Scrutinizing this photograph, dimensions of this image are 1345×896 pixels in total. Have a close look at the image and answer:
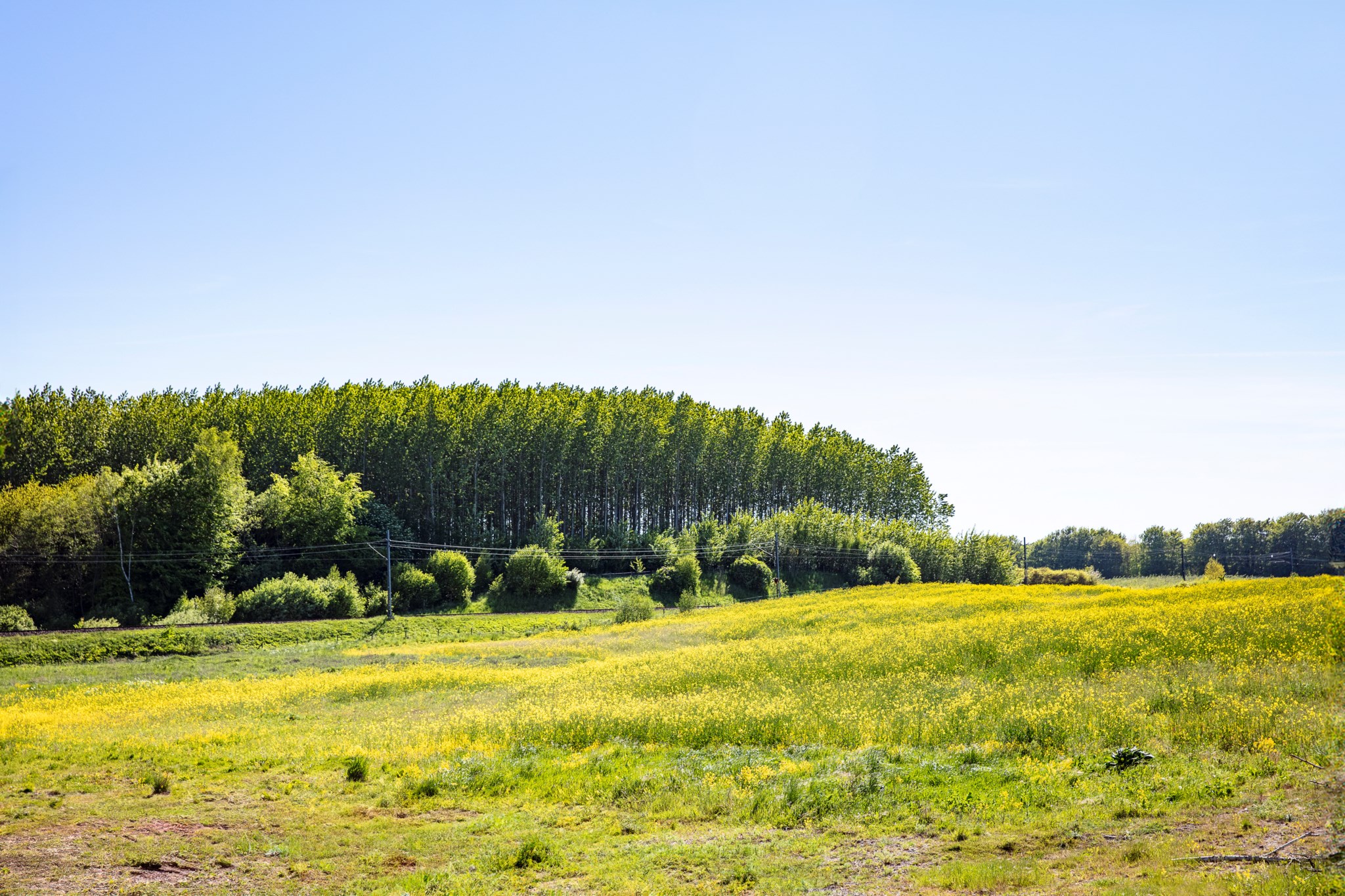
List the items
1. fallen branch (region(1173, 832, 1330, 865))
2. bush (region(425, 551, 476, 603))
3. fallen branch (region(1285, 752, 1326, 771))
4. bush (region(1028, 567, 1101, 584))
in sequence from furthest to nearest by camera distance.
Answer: bush (region(1028, 567, 1101, 584)) < bush (region(425, 551, 476, 603)) < fallen branch (region(1285, 752, 1326, 771)) < fallen branch (region(1173, 832, 1330, 865))

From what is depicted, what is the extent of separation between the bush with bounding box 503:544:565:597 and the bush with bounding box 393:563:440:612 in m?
9.15

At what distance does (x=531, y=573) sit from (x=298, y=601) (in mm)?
23677

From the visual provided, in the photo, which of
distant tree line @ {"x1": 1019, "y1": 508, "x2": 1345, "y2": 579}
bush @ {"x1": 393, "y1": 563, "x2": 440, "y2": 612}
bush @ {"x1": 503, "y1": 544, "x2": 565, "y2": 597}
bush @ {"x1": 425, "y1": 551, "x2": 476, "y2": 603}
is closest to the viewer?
bush @ {"x1": 393, "y1": 563, "x2": 440, "y2": 612}

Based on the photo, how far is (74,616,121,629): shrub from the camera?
5578cm

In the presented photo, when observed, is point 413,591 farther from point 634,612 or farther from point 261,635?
point 634,612

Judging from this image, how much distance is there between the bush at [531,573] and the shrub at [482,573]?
2865 mm

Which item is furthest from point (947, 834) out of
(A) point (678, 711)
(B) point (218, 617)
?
(B) point (218, 617)

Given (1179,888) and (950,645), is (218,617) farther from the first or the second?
(1179,888)

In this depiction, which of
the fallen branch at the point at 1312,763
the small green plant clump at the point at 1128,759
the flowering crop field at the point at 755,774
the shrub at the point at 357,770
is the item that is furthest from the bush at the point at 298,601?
the fallen branch at the point at 1312,763

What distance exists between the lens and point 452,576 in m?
81.3

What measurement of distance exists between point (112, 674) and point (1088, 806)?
4853cm

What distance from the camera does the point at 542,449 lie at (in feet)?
343

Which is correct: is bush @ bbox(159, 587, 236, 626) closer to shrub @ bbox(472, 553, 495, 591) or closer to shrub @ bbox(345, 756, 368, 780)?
shrub @ bbox(472, 553, 495, 591)

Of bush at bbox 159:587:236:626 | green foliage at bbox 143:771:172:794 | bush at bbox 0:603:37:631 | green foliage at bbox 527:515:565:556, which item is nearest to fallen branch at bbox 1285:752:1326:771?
green foliage at bbox 143:771:172:794
